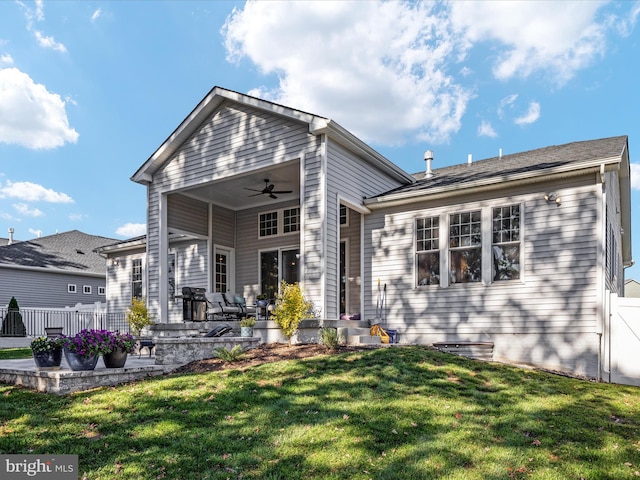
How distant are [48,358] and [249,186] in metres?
6.92

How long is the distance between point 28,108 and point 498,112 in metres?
28.1

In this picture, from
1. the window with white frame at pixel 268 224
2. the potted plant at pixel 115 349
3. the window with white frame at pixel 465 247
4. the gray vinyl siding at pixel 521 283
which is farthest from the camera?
the window with white frame at pixel 268 224

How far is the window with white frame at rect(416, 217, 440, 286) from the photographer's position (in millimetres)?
10133

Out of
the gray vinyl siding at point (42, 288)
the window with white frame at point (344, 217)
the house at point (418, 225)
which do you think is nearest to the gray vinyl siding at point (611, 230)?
the house at point (418, 225)

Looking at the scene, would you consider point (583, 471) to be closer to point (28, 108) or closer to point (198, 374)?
point (198, 374)

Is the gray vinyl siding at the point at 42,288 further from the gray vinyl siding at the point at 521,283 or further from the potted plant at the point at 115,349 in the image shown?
→ the gray vinyl siding at the point at 521,283

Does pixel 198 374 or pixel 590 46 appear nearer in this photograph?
pixel 198 374

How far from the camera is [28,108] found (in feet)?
97.5

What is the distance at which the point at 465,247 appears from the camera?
9.73 meters

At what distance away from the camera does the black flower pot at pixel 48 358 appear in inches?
268

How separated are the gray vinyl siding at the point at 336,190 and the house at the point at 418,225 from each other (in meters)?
0.04

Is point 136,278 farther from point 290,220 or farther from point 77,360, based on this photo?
point 77,360

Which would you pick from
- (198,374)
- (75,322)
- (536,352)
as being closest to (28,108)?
(75,322)

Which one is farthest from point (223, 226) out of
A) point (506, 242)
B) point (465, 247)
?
point (506, 242)
